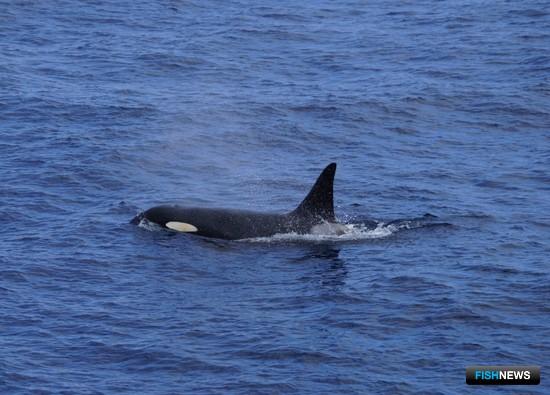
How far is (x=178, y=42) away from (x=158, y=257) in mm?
23282

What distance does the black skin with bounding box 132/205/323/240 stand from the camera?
2775 cm

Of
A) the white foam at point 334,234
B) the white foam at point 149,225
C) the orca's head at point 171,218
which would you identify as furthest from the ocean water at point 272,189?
the orca's head at point 171,218

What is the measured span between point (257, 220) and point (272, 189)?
12.9 feet

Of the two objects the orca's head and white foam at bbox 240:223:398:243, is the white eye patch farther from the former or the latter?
white foam at bbox 240:223:398:243

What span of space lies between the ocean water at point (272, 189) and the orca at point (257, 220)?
15.4 inches

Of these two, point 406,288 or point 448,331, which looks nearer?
point 448,331

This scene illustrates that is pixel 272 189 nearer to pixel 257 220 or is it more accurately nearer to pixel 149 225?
pixel 257 220

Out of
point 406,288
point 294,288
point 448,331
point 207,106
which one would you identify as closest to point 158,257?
point 294,288

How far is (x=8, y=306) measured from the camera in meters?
23.3

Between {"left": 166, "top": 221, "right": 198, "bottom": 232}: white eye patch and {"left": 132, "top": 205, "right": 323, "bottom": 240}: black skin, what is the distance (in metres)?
0.08

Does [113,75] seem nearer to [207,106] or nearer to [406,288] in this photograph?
[207,106]

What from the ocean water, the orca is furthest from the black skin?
the ocean water

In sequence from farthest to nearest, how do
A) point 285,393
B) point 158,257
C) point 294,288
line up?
point 158,257 < point 294,288 < point 285,393

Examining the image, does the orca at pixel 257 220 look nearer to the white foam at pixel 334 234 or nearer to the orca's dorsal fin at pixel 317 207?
the orca's dorsal fin at pixel 317 207
